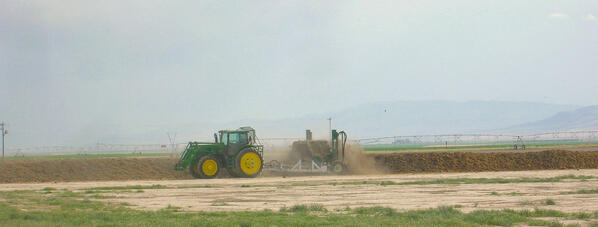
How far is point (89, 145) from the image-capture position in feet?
311

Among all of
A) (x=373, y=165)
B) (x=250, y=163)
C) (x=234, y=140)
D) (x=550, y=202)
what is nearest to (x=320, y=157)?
(x=250, y=163)

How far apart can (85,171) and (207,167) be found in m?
10.9

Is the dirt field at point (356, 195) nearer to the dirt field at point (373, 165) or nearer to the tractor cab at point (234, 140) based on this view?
the tractor cab at point (234, 140)

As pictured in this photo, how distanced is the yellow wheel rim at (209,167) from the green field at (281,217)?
43.2 ft

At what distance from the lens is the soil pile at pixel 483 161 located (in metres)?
39.7

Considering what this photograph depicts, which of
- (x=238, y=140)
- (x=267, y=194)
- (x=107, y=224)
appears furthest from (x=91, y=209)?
(x=238, y=140)

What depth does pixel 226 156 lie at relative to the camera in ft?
109

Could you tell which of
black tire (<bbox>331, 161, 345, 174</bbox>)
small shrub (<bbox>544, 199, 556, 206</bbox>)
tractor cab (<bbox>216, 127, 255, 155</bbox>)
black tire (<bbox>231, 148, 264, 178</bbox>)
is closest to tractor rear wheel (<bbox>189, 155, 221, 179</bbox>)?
tractor cab (<bbox>216, 127, 255, 155</bbox>)

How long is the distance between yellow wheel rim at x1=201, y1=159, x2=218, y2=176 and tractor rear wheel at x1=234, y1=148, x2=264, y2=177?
115cm

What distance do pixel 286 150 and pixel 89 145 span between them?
64.8m

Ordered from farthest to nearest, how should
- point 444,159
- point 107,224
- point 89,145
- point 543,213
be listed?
point 89,145 → point 444,159 → point 543,213 → point 107,224

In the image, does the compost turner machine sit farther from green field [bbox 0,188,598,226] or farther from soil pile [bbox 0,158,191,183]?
green field [bbox 0,188,598,226]

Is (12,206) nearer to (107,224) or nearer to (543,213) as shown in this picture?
(107,224)

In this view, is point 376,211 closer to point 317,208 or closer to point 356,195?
point 317,208
